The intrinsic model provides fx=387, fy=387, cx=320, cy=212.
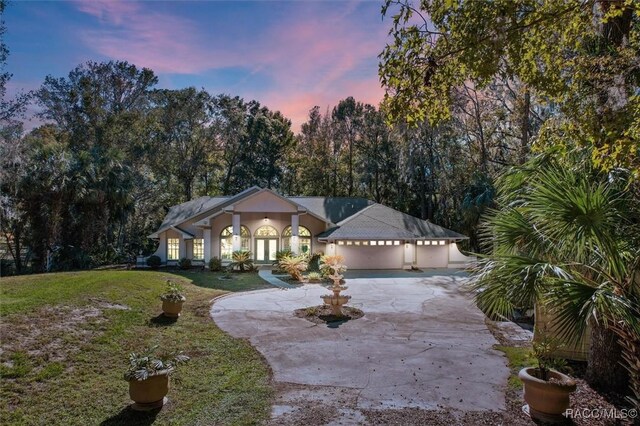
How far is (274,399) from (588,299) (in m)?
4.54

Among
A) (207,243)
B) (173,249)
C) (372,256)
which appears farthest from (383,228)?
(173,249)

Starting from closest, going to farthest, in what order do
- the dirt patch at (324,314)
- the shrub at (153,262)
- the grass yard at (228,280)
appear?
the dirt patch at (324,314), the grass yard at (228,280), the shrub at (153,262)

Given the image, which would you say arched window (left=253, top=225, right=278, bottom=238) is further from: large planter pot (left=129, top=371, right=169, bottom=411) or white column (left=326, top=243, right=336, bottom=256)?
large planter pot (left=129, top=371, right=169, bottom=411)

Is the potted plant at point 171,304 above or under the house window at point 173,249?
under

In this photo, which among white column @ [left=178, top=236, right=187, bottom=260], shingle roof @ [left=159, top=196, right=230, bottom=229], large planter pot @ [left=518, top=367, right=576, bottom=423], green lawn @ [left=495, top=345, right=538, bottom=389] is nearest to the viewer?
large planter pot @ [left=518, top=367, right=576, bottom=423]

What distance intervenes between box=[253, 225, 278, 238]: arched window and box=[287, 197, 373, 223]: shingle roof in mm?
2939

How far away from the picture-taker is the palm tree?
4.59 meters

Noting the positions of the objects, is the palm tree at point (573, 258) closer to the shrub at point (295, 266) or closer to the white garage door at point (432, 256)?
the shrub at point (295, 266)

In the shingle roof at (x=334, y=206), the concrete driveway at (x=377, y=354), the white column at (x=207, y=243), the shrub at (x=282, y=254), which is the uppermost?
the shingle roof at (x=334, y=206)

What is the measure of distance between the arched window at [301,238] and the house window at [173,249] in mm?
6877

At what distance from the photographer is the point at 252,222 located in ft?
79.9

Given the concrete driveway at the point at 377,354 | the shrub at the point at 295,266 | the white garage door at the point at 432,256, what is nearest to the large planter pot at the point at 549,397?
the concrete driveway at the point at 377,354

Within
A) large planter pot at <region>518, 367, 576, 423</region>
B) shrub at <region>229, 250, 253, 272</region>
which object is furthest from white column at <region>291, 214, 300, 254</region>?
large planter pot at <region>518, 367, 576, 423</region>

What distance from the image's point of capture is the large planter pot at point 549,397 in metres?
5.29
